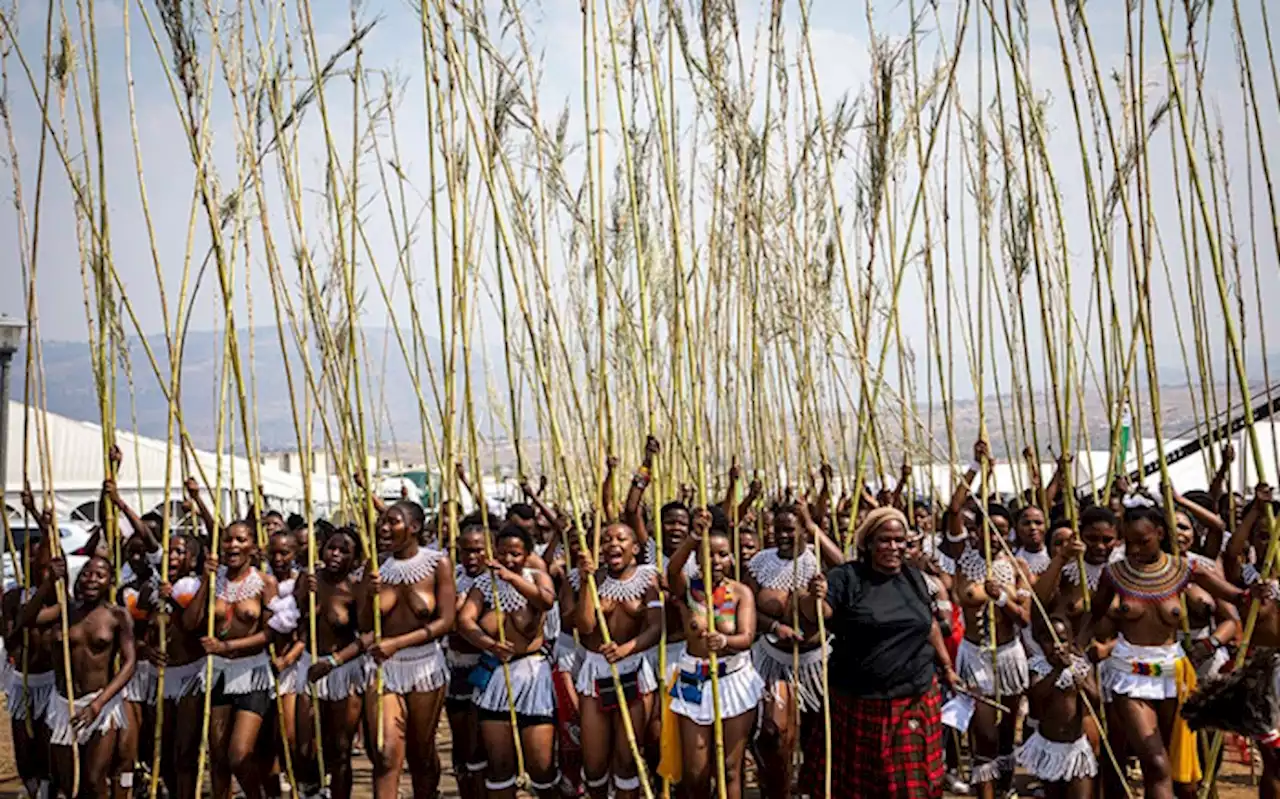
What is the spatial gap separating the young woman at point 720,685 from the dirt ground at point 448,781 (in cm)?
200

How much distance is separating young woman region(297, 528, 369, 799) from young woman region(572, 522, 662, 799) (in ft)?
3.91

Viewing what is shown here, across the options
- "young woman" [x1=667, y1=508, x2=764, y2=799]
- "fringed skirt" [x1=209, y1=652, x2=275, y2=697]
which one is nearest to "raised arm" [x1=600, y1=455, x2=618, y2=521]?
"young woman" [x1=667, y1=508, x2=764, y2=799]

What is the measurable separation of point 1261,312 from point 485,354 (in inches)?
207

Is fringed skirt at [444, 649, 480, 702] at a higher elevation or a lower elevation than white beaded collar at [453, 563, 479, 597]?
lower

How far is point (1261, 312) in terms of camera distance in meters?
6.82

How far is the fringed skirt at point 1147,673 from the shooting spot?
244 inches

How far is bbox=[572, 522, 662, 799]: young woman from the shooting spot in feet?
21.9

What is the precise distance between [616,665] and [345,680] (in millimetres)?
1432

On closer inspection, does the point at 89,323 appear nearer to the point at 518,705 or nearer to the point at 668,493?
the point at 518,705

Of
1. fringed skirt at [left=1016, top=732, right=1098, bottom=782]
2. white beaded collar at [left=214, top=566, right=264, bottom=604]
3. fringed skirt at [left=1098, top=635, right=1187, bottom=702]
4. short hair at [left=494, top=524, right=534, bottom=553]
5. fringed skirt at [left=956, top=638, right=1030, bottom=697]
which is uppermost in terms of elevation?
short hair at [left=494, top=524, right=534, bottom=553]

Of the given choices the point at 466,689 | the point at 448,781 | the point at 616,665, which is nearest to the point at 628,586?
the point at 616,665

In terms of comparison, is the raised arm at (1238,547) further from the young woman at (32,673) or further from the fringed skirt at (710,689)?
the young woman at (32,673)

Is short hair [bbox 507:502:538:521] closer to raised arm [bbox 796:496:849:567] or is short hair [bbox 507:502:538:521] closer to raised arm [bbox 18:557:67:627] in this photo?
raised arm [bbox 796:496:849:567]

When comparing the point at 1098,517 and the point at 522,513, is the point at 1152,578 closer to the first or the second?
the point at 1098,517
